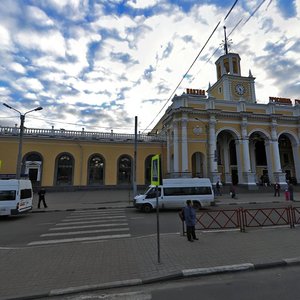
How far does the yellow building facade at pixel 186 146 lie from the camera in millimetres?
31697

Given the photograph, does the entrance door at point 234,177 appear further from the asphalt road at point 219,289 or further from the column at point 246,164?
the asphalt road at point 219,289

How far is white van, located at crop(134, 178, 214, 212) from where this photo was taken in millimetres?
16469

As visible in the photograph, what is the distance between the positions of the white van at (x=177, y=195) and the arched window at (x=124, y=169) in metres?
18.0

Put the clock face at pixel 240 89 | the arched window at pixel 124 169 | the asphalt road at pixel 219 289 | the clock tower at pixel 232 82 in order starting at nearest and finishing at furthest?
the asphalt road at pixel 219 289 → the arched window at pixel 124 169 → the clock tower at pixel 232 82 → the clock face at pixel 240 89

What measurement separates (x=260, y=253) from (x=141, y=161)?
96.5ft

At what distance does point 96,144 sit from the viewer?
112ft

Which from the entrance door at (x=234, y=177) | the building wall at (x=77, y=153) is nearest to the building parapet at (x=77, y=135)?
the building wall at (x=77, y=153)

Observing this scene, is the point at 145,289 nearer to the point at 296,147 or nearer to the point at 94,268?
the point at 94,268

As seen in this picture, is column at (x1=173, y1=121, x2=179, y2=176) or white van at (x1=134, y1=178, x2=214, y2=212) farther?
column at (x1=173, y1=121, x2=179, y2=176)

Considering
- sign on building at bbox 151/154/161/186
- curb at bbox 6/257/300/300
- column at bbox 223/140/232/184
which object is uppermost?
column at bbox 223/140/232/184

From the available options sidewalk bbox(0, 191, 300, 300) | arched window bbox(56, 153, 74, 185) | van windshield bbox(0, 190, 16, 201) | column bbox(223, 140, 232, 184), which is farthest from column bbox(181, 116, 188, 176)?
sidewalk bbox(0, 191, 300, 300)

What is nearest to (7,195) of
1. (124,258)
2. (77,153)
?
(124,258)

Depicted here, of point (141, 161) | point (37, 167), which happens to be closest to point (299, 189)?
point (141, 161)

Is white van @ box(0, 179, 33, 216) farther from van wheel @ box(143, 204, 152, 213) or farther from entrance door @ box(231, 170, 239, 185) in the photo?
entrance door @ box(231, 170, 239, 185)
